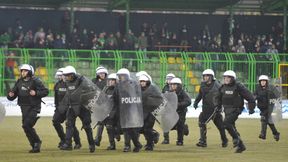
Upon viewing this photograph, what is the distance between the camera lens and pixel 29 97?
63.4 feet

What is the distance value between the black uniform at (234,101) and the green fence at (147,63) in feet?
60.9

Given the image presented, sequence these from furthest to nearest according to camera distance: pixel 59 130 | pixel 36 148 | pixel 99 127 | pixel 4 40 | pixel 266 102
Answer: pixel 4 40, pixel 266 102, pixel 99 127, pixel 59 130, pixel 36 148

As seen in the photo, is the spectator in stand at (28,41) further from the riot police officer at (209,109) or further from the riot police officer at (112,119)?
the riot police officer at (112,119)

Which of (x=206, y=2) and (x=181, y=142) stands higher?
(x=206, y=2)

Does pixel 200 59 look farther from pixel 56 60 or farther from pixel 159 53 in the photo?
pixel 56 60

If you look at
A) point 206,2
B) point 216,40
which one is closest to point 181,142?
point 216,40

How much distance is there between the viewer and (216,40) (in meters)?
45.1

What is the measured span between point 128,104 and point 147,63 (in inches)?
767

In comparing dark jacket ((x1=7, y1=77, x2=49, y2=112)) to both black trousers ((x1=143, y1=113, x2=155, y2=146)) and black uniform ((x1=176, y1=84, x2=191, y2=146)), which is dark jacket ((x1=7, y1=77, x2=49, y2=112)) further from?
black uniform ((x1=176, y1=84, x2=191, y2=146))

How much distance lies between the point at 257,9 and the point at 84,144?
99.5 feet

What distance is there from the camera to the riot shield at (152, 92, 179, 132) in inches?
804

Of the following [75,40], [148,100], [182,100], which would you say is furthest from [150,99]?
[75,40]

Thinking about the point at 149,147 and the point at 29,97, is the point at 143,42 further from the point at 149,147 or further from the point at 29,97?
the point at 29,97

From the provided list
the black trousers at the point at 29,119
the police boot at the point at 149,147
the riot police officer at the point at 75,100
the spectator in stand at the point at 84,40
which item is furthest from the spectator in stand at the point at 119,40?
the black trousers at the point at 29,119
